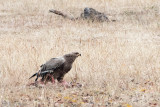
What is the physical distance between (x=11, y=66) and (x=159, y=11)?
1393 centimetres

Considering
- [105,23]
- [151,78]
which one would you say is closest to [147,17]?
[105,23]

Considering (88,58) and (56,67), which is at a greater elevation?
A: (56,67)

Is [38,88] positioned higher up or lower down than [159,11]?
lower down

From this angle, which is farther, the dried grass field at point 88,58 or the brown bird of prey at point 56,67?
the brown bird of prey at point 56,67

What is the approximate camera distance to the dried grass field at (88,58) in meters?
5.43

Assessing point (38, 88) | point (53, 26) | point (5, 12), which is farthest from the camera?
point (5, 12)

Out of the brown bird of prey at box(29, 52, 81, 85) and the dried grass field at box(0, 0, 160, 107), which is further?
the brown bird of prey at box(29, 52, 81, 85)

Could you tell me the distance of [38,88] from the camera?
6.06 m

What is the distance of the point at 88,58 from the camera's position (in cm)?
908

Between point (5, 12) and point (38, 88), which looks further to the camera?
point (5, 12)

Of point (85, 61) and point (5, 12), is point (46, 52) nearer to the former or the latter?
point (85, 61)

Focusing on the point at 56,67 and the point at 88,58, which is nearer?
the point at 56,67

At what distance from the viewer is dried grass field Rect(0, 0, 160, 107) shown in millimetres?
5426

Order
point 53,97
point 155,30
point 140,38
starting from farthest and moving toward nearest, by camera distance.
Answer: point 155,30
point 140,38
point 53,97
